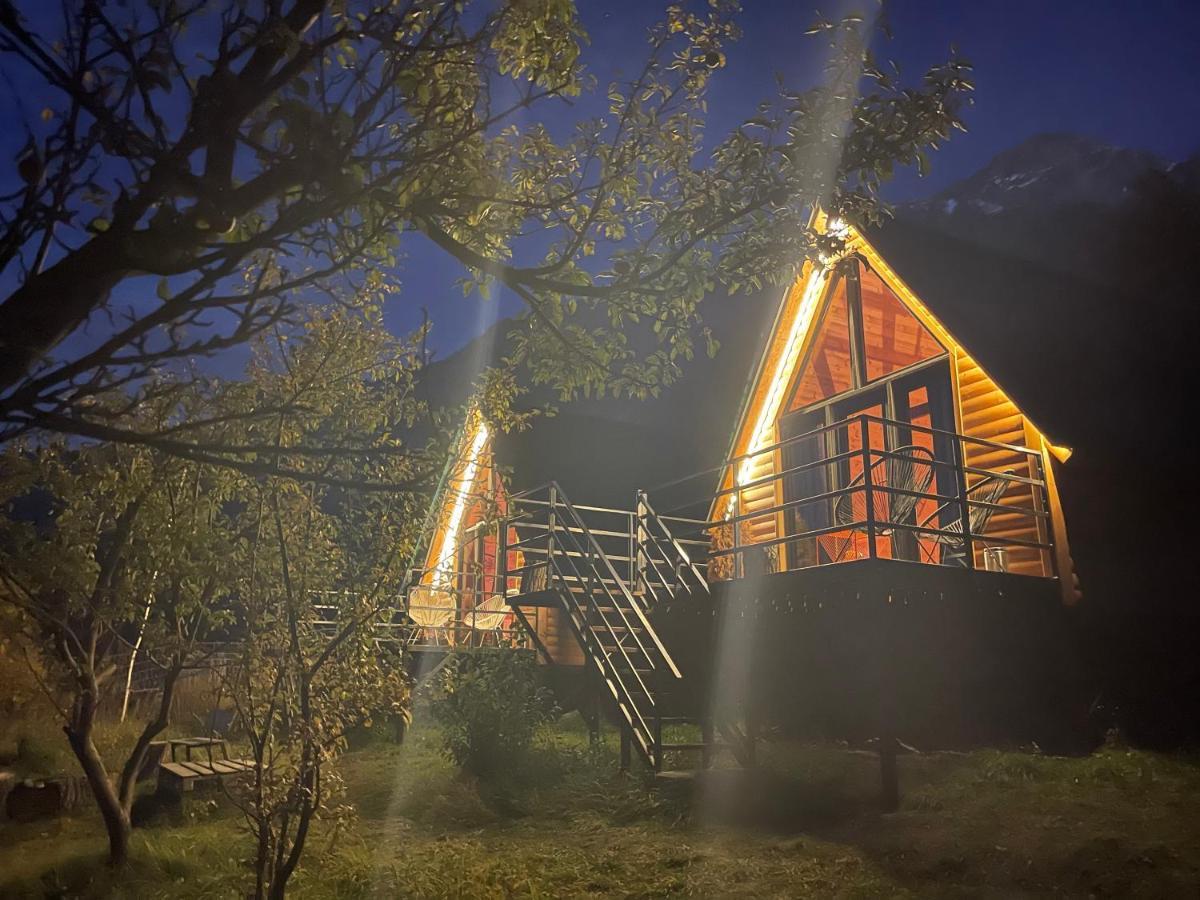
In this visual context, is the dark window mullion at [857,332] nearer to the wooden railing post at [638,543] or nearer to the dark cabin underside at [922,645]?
the wooden railing post at [638,543]

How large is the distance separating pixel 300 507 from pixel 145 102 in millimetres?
3285

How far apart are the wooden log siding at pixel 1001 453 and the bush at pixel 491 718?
6043 mm

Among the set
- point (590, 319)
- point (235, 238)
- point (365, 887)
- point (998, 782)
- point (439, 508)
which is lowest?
point (365, 887)

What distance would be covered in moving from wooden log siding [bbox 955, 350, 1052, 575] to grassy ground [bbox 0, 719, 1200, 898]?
8.47ft

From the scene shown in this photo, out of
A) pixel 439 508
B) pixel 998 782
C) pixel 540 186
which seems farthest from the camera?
pixel 998 782

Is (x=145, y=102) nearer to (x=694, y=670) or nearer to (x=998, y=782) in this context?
(x=998, y=782)

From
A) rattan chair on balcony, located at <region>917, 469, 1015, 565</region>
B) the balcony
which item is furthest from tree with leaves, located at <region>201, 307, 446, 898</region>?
rattan chair on balcony, located at <region>917, 469, 1015, 565</region>

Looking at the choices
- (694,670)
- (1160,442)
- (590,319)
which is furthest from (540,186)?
(1160,442)

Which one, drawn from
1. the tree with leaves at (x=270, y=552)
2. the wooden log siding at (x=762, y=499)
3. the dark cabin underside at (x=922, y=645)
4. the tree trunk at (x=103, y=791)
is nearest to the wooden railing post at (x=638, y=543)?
the wooden log siding at (x=762, y=499)

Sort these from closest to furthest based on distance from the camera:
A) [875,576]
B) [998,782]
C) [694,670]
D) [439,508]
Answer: [439,508] < [998,782] < [875,576] < [694,670]

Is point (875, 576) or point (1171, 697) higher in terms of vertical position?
point (875, 576)

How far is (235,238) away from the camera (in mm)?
4609

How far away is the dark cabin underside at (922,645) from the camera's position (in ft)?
32.1

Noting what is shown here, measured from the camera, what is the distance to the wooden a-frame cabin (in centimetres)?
994
